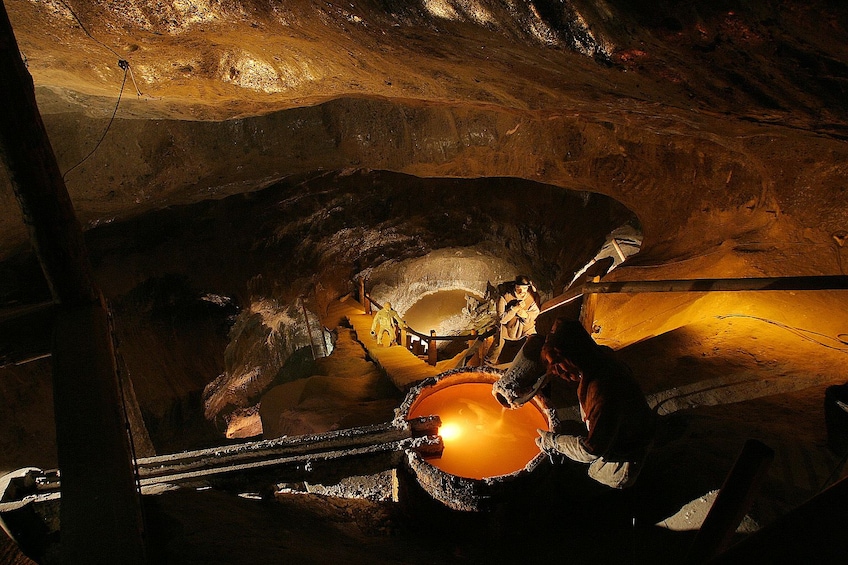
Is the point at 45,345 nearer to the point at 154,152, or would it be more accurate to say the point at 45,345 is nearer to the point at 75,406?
the point at 75,406

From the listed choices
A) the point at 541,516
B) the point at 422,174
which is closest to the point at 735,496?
the point at 541,516

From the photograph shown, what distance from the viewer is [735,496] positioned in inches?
74.5

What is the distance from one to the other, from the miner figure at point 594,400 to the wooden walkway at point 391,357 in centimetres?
408

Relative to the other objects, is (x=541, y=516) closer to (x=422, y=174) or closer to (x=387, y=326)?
(x=422, y=174)

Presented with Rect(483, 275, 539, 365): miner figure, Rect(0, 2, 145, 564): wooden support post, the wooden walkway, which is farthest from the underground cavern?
Rect(483, 275, 539, 365): miner figure

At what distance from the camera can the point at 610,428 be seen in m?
2.80

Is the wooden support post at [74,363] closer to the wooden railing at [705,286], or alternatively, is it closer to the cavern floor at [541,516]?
the cavern floor at [541,516]

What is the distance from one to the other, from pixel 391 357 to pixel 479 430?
5.48 metres

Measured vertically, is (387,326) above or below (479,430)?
below

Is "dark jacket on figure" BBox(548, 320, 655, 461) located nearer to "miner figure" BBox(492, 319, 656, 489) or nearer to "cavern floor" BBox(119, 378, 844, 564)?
"miner figure" BBox(492, 319, 656, 489)

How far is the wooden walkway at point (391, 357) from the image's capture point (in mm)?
7743

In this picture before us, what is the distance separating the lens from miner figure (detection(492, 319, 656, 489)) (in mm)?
2822

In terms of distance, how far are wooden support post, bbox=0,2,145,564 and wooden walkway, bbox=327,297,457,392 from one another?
16.8 ft

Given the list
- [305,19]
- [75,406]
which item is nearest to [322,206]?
[305,19]
